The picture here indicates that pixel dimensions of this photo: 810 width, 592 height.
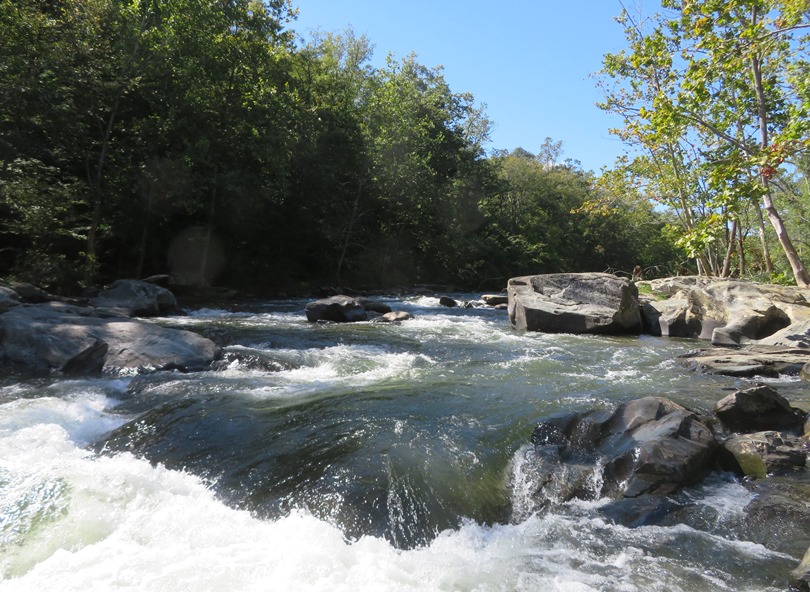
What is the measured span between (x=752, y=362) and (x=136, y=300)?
15.1 m

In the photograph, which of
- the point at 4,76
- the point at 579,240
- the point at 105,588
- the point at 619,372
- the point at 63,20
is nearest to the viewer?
the point at 105,588

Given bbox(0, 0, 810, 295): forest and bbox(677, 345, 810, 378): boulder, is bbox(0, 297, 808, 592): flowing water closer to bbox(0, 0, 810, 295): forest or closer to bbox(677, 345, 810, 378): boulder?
bbox(677, 345, 810, 378): boulder

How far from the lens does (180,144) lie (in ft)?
68.6

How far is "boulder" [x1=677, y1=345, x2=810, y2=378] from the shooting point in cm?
872

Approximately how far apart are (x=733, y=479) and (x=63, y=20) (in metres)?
20.7

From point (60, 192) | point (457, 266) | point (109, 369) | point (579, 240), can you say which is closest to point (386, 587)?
point (109, 369)

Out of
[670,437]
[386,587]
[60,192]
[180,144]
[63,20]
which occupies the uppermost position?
[63,20]

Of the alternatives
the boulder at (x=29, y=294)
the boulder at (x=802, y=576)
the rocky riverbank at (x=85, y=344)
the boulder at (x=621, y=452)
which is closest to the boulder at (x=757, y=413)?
the boulder at (x=621, y=452)

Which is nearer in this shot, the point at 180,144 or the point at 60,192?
the point at 60,192

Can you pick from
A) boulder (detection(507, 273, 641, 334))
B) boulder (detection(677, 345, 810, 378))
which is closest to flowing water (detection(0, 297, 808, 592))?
boulder (detection(677, 345, 810, 378))

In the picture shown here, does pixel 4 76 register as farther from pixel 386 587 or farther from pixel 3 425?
pixel 386 587

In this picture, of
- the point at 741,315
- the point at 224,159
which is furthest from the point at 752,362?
the point at 224,159

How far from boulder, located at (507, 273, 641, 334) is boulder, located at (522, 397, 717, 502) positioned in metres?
8.48

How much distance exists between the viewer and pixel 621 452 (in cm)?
500
